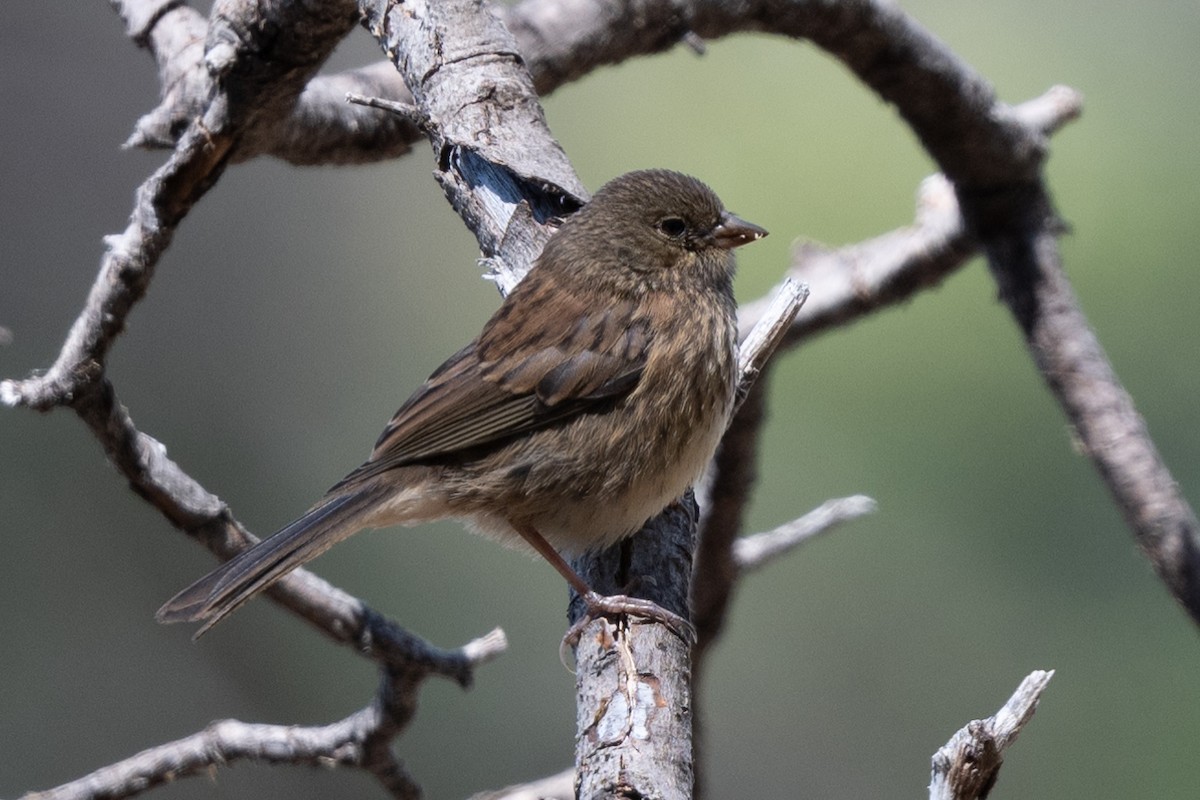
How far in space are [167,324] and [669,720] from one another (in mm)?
4643

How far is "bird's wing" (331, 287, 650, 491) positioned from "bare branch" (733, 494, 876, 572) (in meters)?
1.00

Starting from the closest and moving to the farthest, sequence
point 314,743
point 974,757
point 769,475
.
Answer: point 974,757, point 314,743, point 769,475

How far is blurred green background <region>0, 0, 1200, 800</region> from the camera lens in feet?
18.5

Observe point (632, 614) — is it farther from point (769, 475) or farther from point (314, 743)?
point (769, 475)

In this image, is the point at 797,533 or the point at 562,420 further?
the point at 797,533

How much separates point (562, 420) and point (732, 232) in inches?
27.5

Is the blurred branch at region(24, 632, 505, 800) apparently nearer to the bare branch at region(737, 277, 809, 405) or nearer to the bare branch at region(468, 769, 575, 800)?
the bare branch at region(468, 769, 575, 800)

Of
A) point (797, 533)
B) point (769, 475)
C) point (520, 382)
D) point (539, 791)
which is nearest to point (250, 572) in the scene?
point (520, 382)

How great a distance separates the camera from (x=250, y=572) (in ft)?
8.43

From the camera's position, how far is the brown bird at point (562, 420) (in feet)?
9.23

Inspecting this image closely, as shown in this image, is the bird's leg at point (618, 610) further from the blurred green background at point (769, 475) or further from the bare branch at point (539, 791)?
the blurred green background at point (769, 475)

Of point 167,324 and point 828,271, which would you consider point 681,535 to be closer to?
point 828,271

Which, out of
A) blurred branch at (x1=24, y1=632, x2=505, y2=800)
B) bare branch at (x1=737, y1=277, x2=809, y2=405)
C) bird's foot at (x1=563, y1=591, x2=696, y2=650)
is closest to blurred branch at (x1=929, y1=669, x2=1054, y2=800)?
bird's foot at (x1=563, y1=591, x2=696, y2=650)

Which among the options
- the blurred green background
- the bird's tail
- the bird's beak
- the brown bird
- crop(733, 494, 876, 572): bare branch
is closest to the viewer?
the bird's tail
